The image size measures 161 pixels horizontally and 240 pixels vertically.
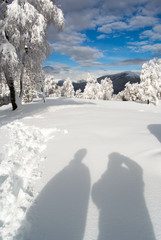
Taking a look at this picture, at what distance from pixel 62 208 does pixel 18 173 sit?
186 cm

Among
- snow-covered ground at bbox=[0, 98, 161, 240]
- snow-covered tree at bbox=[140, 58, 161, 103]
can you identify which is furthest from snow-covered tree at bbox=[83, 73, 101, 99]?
snow-covered ground at bbox=[0, 98, 161, 240]

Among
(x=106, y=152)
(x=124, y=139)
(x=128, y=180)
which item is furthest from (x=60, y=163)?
(x=124, y=139)

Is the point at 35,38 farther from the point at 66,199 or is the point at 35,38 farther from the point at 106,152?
the point at 66,199

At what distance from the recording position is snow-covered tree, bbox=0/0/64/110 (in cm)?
1085

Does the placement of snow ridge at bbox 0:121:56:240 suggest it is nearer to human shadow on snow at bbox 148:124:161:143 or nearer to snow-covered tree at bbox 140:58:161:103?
human shadow on snow at bbox 148:124:161:143

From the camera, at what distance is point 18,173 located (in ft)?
16.0

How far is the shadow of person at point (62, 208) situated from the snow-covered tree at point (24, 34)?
8.73m

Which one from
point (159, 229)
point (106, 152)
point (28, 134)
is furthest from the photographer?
point (28, 134)

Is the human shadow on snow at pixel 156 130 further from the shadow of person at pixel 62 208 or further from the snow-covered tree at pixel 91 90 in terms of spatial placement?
the snow-covered tree at pixel 91 90

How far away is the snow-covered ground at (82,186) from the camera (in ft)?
10.0

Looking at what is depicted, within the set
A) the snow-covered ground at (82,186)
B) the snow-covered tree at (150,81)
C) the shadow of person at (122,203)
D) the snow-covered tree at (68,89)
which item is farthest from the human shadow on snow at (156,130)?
the snow-covered tree at (68,89)

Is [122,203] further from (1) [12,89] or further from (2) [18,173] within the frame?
(1) [12,89]

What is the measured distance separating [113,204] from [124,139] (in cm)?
351

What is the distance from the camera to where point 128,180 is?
4355 millimetres
